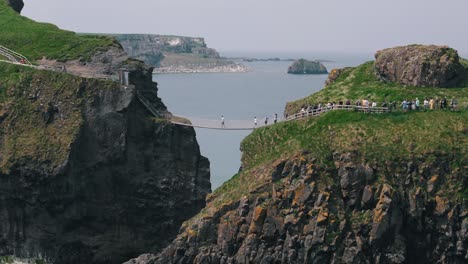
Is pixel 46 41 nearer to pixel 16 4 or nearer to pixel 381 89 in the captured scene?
pixel 16 4

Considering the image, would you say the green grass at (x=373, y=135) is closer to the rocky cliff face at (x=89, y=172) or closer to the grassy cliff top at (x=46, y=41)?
the rocky cliff face at (x=89, y=172)

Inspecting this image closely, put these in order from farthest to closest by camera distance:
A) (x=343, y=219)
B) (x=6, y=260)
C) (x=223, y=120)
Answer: (x=223, y=120) → (x=6, y=260) → (x=343, y=219)

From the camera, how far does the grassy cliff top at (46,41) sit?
9044cm

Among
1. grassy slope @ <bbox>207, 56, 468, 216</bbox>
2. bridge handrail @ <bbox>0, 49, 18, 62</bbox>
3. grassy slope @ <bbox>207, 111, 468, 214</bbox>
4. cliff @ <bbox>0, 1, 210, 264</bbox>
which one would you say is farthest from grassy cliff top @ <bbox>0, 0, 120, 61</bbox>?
grassy slope @ <bbox>207, 111, 468, 214</bbox>

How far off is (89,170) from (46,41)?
925 inches

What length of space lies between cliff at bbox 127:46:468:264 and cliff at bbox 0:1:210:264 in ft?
26.7

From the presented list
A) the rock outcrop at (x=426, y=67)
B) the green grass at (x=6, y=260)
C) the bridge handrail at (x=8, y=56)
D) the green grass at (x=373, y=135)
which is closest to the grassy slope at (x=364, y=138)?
the green grass at (x=373, y=135)

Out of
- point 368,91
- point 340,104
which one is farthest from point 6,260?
point 368,91

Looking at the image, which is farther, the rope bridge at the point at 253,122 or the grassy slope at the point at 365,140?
the rope bridge at the point at 253,122

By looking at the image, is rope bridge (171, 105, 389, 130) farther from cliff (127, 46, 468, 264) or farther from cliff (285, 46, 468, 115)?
cliff (285, 46, 468, 115)

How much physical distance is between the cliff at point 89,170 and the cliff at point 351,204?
320 inches

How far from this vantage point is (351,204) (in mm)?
67438

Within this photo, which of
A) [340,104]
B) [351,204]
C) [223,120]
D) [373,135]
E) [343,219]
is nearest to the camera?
[343,219]

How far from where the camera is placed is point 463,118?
2847 inches
